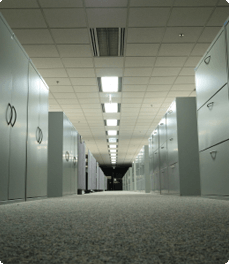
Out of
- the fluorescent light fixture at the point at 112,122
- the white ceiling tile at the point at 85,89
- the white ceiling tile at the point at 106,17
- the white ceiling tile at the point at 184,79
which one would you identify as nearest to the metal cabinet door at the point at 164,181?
the white ceiling tile at the point at 184,79

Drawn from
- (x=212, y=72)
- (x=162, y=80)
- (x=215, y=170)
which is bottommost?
(x=215, y=170)

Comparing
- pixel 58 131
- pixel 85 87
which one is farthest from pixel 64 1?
pixel 85 87

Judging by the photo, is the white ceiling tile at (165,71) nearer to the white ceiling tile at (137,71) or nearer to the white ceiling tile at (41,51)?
the white ceiling tile at (137,71)

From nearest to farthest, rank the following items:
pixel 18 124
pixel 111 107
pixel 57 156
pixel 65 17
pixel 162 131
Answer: pixel 18 124
pixel 65 17
pixel 57 156
pixel 162 131
pixel 111 107

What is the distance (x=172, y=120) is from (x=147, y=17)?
1.90 metres

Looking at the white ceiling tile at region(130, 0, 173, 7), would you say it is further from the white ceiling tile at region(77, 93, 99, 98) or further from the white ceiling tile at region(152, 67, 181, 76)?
the white ceiling tile at region(77, 93, 99, 98)

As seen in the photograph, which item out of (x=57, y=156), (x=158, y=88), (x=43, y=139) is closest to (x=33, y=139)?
(x=43, y=139)

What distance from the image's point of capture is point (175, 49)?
5480 mm

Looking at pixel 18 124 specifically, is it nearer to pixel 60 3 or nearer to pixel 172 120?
pixel 60 3

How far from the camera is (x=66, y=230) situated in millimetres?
961

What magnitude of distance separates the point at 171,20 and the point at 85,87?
11.5 feet

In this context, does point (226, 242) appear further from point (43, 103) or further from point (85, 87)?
point (85, 87)

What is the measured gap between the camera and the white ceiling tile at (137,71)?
6.37 meters

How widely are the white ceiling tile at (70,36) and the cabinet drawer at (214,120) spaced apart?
259cm
